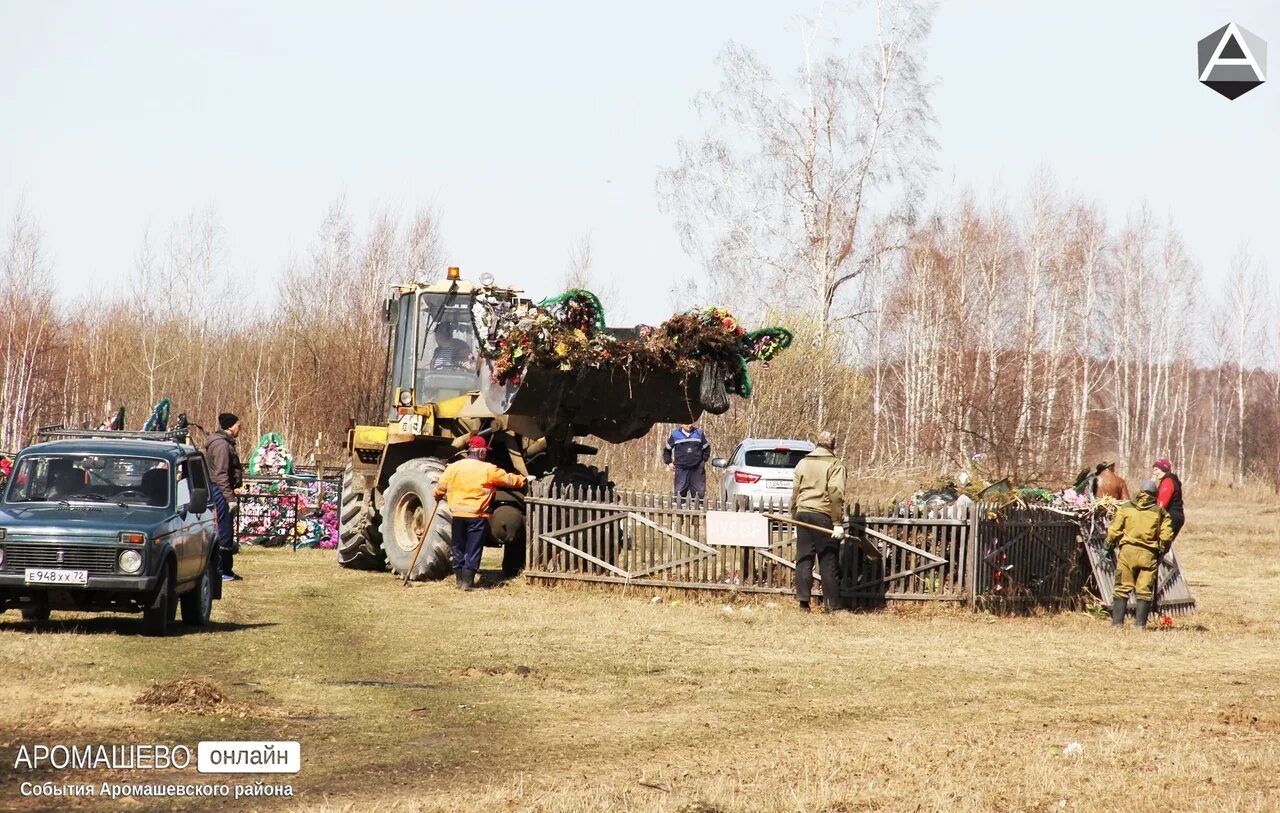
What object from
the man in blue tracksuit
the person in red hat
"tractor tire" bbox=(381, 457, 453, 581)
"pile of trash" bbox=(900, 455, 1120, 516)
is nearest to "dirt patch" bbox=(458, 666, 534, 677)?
"tractor tire" bbox=(381, 457, 453, 581)

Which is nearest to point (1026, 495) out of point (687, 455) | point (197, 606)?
point (687, 455)

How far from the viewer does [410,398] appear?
1952 cm

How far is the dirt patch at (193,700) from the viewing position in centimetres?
944

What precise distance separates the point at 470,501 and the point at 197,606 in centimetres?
407

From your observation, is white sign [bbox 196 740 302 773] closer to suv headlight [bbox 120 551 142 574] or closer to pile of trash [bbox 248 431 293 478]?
suv headlight [bbox 120 551 142 574]

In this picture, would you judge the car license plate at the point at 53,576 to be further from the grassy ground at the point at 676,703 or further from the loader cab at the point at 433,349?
the loader cab at the point at 433,349

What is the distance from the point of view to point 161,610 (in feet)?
42.1

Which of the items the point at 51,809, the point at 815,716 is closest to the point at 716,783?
the point at 815,716

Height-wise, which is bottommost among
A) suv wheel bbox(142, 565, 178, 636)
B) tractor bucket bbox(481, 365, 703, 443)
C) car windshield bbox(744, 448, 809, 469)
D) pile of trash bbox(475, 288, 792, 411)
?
suv wheel bbox(142, 565, 178, 636)

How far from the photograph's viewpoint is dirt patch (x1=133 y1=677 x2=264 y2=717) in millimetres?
9438

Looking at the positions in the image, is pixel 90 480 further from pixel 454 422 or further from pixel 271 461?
pixel 271 461

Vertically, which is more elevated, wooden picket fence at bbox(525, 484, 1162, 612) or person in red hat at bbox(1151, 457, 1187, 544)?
person in red hat at bbox(1151, 457, 1187, 544)

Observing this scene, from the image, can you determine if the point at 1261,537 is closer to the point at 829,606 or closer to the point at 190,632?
the point at 829,606

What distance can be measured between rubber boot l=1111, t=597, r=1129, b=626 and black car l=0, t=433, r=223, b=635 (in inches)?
360
